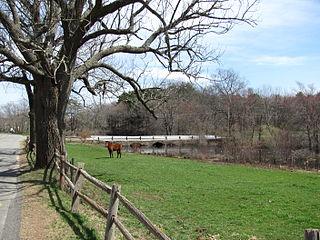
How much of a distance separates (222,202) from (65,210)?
518cm

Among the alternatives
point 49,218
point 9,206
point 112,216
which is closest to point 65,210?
point 49,218

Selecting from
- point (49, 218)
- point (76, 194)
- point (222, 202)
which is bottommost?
point (222, 202)

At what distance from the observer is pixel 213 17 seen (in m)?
20.0

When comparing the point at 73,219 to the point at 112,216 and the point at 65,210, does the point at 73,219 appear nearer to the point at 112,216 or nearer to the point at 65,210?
the point at 65,210

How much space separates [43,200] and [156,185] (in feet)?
18.7

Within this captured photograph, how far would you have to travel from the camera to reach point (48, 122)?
69.1ft

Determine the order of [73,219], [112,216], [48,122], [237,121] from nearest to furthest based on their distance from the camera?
[112,216], [73,219], [48,122], [237,121]

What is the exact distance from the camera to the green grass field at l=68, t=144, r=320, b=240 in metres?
11.0

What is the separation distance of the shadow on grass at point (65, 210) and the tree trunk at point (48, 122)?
8.95 feet

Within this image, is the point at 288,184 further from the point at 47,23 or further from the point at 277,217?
the point at 47,23

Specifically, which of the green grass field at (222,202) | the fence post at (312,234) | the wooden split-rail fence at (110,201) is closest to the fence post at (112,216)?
the wooden split-rail fence at (110,201)

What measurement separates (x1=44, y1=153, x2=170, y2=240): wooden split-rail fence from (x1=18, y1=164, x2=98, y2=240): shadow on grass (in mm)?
387

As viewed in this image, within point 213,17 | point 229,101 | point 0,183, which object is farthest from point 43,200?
point 229,101

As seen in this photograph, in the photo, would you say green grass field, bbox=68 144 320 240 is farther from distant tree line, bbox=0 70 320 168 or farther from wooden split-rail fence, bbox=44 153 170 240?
distant tree line, bbox=0 70 320 168
